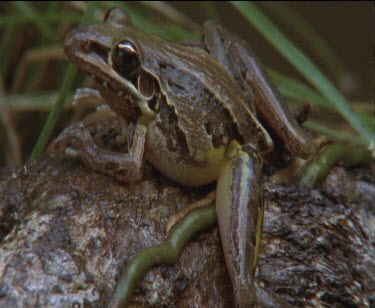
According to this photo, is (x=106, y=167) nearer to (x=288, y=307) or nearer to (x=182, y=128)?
(x=182, y=128)

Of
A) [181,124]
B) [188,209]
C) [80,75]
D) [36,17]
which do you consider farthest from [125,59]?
[80,75]

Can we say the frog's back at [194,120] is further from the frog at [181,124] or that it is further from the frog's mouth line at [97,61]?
the frog's mouth line at [97,61]

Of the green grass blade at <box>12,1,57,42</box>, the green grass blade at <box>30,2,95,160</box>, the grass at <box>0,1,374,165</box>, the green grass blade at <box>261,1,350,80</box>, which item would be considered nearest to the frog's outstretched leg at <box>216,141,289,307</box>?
the grass at <box>0,1,374,165</box>

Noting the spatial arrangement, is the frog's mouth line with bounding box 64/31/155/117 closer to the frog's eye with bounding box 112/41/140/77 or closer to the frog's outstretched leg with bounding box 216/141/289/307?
the frog's eye with bounding box 112/41/140/77

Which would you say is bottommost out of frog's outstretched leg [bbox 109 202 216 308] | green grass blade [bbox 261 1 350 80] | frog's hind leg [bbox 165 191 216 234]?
frog's outstretched leg [bbox 109 202 216 308]

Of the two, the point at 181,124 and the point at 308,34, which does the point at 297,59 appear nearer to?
the point at 181,124

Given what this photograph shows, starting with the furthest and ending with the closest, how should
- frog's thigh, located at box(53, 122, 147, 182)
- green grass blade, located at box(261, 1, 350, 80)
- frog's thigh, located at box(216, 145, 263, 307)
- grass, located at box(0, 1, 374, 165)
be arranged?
green grass blade, located at box(261, 1, 350, 80), grass, located at box(0, 1, 374, 165), frog's thigh, located at box(53, 122, 147, 182), frog's thigh, located at box(216, 145, 263, 307)

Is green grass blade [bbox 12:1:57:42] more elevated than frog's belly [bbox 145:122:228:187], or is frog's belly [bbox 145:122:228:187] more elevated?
green grass blade [bbox 12:1:57:42]

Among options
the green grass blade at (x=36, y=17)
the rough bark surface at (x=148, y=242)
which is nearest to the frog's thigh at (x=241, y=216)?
the rough bark surface at (x=148, y=242)

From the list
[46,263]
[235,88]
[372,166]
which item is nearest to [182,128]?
[235,88]
